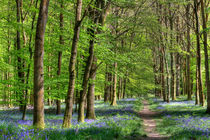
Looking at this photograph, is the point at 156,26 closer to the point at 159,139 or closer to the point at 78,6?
the point at 78,6

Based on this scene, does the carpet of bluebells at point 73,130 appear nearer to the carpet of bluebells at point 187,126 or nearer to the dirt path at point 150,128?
the dirt path at point 150,128

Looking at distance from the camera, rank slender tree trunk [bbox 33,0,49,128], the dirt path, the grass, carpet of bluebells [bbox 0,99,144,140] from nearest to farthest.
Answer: carpet of bluebells [bbox 0,99,144,140] → slender tree trunk [bbox 33,0,49,128] → the grass → the dirt path

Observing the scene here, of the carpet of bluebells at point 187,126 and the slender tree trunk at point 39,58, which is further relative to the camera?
the carpet of bluebells at point 187,126

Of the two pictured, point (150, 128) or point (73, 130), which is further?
point (150, 128)

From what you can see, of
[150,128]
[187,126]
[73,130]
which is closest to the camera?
[73,130]

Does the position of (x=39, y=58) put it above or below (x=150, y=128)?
above

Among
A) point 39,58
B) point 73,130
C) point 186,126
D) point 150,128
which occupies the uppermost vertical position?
point 39,58

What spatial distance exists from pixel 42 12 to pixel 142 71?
33.7 m

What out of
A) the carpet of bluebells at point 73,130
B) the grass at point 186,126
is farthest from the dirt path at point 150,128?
the carpet of bluebells at point 73,130

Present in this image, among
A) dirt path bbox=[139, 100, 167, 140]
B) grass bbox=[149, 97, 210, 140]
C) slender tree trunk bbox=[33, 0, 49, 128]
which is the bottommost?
dirt path bbox=[139, 100, 167, 140]

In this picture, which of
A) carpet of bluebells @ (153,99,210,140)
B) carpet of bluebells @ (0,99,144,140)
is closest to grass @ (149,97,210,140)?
carpet of bluebells @ (153,99,210,140)

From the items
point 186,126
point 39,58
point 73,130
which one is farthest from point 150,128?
point 39,58

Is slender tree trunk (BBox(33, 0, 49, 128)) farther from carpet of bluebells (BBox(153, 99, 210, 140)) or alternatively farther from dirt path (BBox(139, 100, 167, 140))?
carpet of bluebells (BBox(153, 99, 210, 140))

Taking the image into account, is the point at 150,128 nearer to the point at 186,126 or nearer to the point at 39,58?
the point at 186,126
